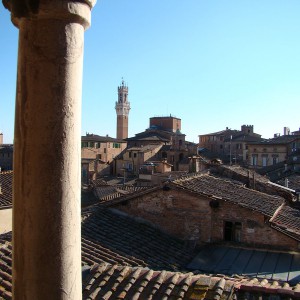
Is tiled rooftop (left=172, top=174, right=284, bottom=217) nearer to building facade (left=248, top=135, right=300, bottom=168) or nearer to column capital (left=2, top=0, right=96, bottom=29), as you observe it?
column capital (left=2, top=0, right=96, bottom=29)

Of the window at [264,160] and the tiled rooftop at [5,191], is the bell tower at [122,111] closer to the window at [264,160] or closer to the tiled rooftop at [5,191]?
the window at [264,160]

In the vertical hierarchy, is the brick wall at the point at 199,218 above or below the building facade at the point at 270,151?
below

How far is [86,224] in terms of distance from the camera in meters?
10.1

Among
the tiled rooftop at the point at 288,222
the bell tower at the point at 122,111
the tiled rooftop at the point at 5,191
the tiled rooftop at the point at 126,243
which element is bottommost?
the tiled rooftop at the point at 126,243

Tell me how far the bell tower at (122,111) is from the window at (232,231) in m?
79.9

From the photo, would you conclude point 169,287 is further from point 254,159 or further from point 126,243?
point 254,159

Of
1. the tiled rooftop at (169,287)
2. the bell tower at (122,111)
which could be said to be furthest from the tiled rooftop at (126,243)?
the bell tower at (122,111)

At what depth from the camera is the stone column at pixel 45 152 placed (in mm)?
2010

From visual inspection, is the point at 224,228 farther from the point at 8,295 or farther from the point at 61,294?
the point at 61,294

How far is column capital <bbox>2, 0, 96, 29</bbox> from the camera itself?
6.63 feet

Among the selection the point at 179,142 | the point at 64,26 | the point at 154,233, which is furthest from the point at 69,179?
the point at 179,142

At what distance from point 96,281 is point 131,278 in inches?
23.7

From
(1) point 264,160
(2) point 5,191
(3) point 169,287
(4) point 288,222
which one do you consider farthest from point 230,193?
(1) point 264,160

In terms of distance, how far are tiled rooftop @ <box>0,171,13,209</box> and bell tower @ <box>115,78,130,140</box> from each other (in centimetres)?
7350
